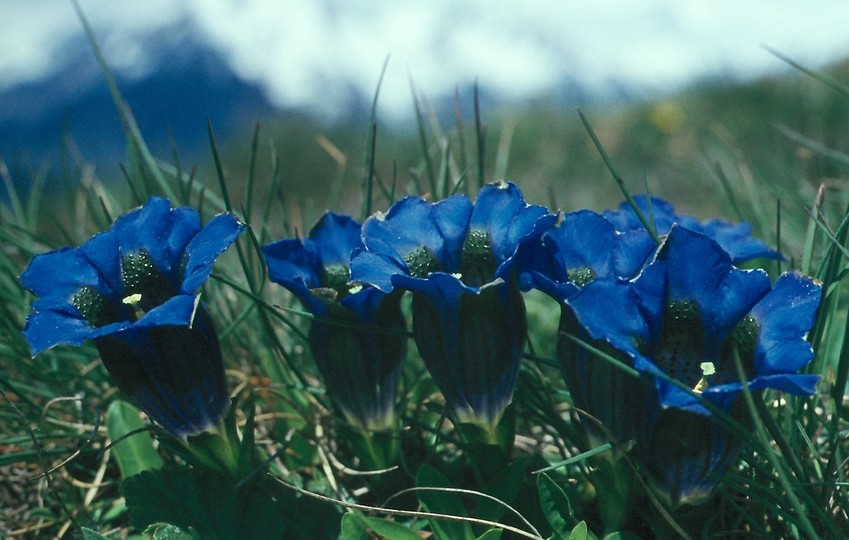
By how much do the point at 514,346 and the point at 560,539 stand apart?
32 centimetres

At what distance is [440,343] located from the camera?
1337 millimetres

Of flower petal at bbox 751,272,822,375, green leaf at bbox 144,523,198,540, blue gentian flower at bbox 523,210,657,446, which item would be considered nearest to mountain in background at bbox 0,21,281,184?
green leaf at bbox 144,523,198,540

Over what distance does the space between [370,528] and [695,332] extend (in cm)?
61

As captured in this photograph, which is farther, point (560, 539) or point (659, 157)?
point (659, 157)

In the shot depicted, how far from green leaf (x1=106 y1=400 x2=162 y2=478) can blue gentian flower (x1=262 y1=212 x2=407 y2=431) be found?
1.34ft

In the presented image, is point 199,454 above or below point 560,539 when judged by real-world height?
above

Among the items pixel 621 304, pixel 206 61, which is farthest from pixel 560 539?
pixel 206 61

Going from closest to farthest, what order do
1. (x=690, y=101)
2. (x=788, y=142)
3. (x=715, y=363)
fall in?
(x=715, y=363)
(x=788, y=142)
(x=690, y=101)

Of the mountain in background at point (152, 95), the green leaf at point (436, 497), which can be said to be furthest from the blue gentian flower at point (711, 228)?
the mountain in background at point (152, 95)

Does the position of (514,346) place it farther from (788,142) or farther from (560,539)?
(788,142)

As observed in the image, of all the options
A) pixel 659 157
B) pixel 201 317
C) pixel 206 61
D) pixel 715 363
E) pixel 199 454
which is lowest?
pixel 206 61

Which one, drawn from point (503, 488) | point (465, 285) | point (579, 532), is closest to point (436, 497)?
point (503, 488)

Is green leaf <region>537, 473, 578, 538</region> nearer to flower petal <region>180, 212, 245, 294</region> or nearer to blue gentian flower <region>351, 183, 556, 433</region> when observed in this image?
blue gentian flower <region>351, 183, 556, 433</region>

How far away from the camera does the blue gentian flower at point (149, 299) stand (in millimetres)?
1288
